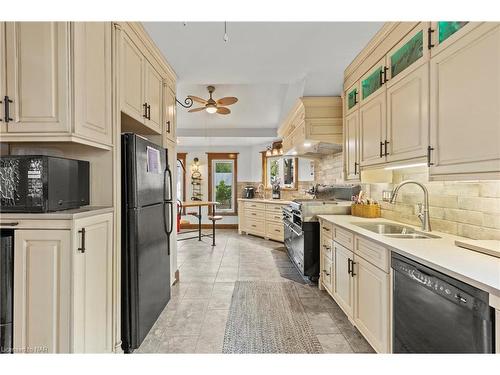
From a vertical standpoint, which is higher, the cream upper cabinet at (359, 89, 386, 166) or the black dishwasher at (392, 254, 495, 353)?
the cream upper cabinet at (359, 89, 386, 166)

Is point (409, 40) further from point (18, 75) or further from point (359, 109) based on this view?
point (18, 75)

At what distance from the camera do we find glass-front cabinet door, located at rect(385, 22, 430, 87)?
169 cm

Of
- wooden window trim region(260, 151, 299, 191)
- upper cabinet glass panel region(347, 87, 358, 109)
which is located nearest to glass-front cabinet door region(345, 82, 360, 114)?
upper cabinet glass panel region(347, 87, 358, 109)

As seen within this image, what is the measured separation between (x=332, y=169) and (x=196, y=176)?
4.36 metres

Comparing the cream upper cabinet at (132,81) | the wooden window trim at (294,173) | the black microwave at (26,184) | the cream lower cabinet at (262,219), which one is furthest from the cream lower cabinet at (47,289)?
the wooden window trim at (294,173)

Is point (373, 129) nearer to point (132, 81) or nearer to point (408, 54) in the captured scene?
point (408, 54)

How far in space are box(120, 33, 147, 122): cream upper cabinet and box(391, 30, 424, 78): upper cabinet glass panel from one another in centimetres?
211

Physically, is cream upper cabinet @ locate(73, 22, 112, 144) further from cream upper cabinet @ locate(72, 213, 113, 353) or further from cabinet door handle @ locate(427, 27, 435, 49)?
cabinet door handle @ locate(427, 27, 435, 49)

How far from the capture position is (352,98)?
292 cm

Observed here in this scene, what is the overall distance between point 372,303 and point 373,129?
5.03 ft

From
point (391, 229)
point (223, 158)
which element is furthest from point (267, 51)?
point (223, 158)

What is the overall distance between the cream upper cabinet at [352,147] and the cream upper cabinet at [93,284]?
2.46 m

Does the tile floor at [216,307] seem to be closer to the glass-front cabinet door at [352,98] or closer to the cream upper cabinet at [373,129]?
the cream upper cabinet at [373,129]
